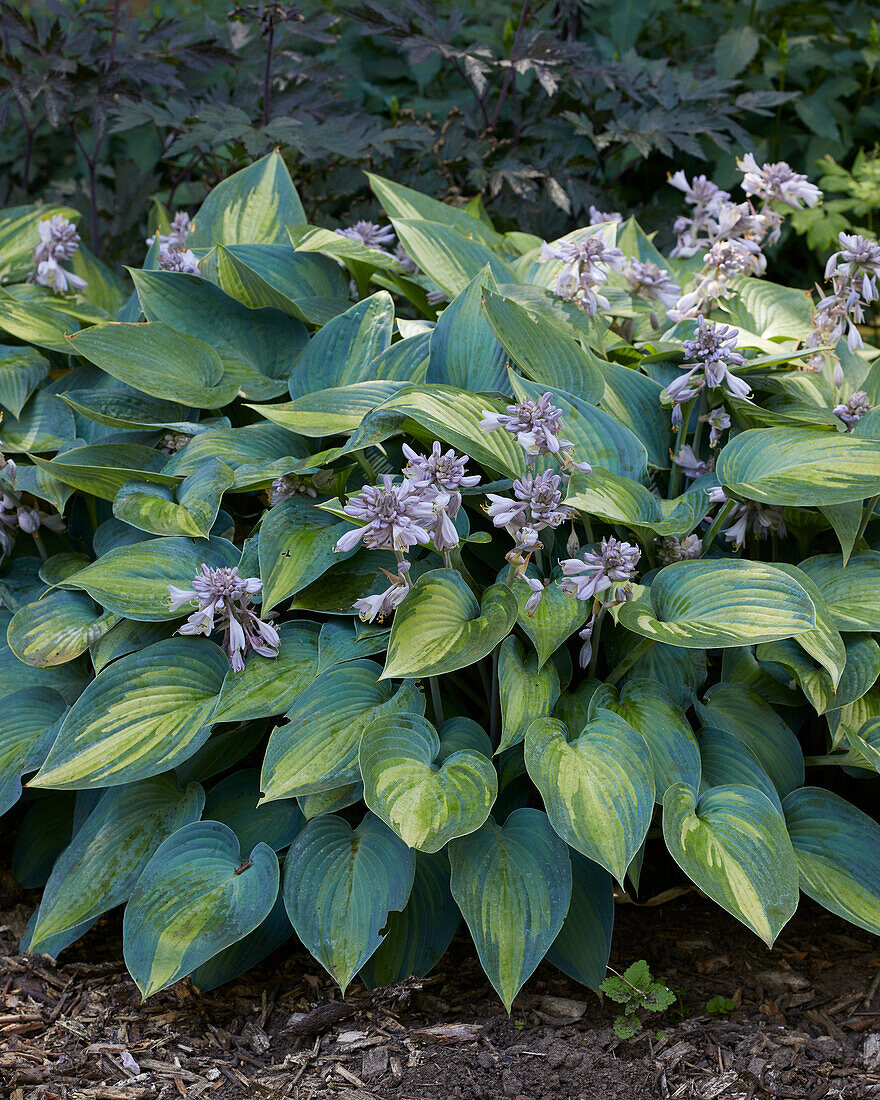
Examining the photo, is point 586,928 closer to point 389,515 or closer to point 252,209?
point 389,515

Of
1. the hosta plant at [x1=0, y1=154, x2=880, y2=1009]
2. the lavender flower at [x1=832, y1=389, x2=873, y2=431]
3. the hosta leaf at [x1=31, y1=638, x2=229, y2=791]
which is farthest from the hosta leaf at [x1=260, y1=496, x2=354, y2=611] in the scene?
the lavender flower at [x1=832, y1=389, x2=873, y2=431]

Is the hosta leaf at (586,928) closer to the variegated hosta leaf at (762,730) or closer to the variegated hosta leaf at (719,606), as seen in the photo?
the variegated hosta leaf at (762,730)

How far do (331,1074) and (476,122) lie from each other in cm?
383

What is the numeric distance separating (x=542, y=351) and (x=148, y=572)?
104cm

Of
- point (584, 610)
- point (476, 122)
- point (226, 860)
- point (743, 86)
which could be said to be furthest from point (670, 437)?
point (743, 86)

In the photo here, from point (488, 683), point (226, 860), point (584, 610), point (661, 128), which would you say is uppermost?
point (661, 128)

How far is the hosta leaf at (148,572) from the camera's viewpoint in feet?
6.77

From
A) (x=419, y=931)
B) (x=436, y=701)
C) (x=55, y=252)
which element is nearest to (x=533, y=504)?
(x=436, y=701)

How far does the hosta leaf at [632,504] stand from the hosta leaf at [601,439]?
44 millimetres

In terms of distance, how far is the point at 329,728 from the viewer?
1923 millimetres

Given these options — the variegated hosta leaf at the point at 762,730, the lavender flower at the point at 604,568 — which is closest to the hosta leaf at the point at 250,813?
the lavender flower at the point at 604,568

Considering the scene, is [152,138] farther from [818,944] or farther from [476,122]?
[818,944]

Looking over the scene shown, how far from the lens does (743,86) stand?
502cm

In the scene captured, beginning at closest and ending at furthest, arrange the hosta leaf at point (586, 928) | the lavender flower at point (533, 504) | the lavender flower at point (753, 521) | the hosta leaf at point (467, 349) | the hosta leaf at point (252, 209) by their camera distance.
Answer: the lavender flower at point (533, 504) < the hosta leaf at point (586, 928) < the lavender flower at point (753, 521) < the hosta leaf at point (467, 349) < the hosta leaf at point (252, 209)
